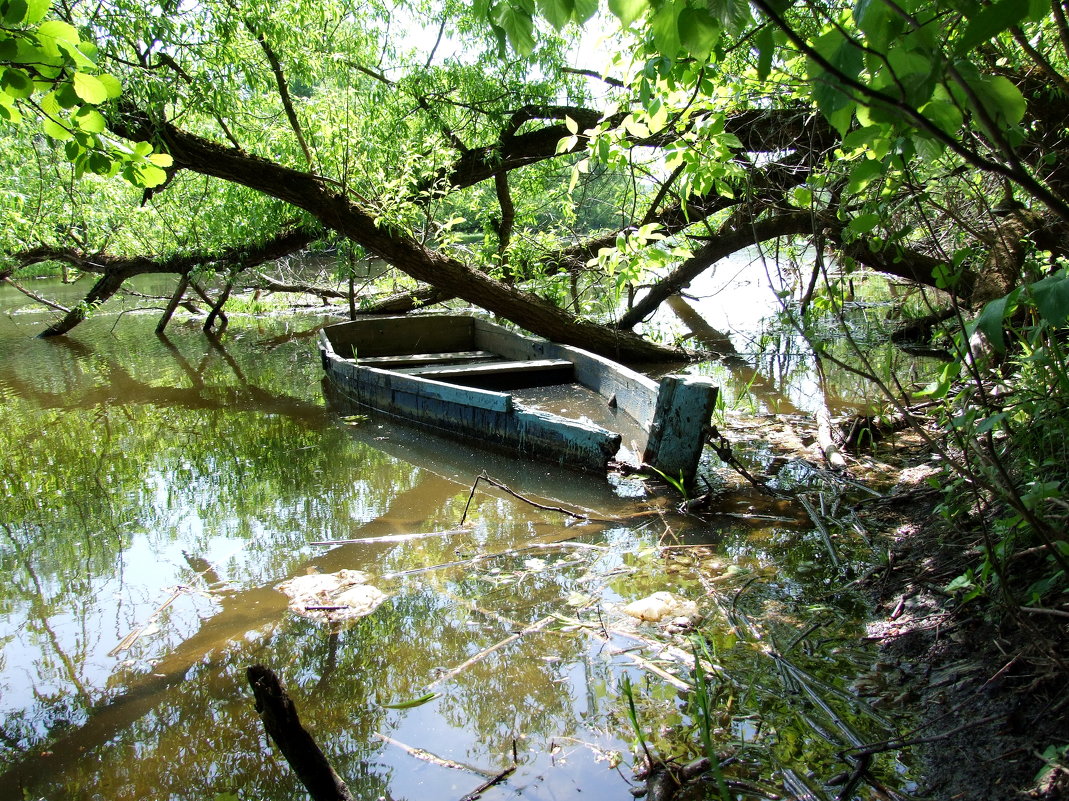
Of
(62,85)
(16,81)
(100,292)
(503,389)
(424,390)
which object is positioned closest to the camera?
(16,81)

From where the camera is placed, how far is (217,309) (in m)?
13.5

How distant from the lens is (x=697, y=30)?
1.29 m

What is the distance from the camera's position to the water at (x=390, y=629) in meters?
2.48

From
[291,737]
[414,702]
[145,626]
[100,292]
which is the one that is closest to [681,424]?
[414,702]

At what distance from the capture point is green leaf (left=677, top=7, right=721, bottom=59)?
128 cm

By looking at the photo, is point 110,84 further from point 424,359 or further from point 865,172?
point 424,359

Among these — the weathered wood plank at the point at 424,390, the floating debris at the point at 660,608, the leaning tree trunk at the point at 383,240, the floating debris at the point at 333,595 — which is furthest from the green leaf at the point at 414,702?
the leaning tree trunk at the point at 383,240

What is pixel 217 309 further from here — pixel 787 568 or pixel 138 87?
pixel 787 568

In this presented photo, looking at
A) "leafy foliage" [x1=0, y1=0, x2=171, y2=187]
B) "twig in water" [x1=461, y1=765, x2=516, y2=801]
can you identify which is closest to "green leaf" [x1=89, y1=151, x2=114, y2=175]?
"leafy foliage" [x1=0, y1=0, x2=171, y2=187]

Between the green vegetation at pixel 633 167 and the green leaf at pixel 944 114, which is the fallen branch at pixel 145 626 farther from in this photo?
the green leaf at pixel 944 114

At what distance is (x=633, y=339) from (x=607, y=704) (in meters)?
6.87

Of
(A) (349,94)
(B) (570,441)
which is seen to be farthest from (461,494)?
(A) (349,94)

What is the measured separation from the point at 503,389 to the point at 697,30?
19.6 ft

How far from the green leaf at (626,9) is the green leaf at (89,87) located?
160 centimetres
